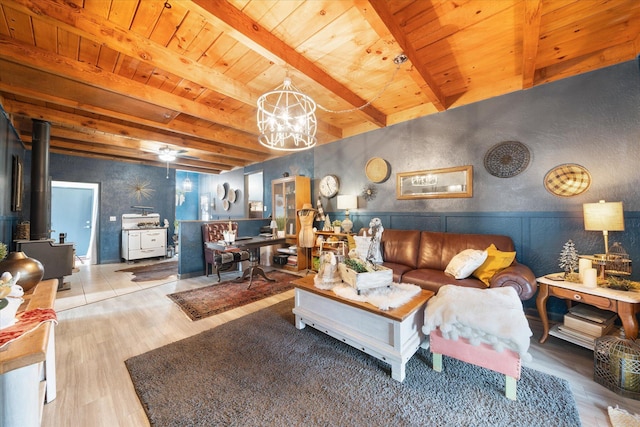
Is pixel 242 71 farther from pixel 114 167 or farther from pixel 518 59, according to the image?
pixel 114 167

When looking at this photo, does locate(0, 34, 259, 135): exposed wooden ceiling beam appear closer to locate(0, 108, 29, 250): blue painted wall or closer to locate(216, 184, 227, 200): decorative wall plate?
locate(0, 108, 29, 250): blue painted wall

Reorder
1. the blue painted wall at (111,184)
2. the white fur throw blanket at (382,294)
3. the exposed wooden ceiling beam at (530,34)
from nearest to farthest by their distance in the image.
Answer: the exposed wooden ceiling beam at (530,34)
the white fur throw blanket at (382,294)
the blue painted wall at (111,184)

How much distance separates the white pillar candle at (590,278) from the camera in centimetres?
190

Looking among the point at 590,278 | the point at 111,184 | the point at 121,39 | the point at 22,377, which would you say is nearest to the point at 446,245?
the point at 590,278

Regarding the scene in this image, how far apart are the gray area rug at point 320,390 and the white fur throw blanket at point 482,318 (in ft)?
1.10

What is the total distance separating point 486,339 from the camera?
1.52m

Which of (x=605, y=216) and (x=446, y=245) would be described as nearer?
(x=605, y=216)

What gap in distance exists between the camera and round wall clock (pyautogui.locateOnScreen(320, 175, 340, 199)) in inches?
181

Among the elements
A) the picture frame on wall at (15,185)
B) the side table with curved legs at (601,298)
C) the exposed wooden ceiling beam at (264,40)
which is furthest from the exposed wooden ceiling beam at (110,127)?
the side table with curved legs at (601,298)

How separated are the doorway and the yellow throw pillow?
776 centimetres

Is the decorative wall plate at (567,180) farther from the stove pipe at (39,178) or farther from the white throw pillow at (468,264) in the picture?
the stove pipe at (39,178)

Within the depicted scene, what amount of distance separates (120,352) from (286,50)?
3020 mm

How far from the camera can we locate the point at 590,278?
75.1 inches

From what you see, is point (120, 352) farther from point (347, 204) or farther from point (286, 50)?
point (347, 204)
